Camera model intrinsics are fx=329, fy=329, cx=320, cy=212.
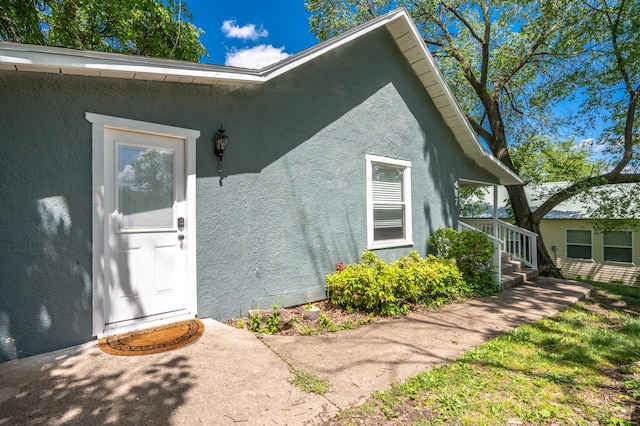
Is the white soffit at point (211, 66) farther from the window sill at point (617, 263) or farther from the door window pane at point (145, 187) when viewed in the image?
the window sill at point (617, 263)

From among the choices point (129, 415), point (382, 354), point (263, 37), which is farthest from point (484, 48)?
point (129, 415)

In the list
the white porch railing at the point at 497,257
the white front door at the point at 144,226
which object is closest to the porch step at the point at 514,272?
the white porch railing at the point at 497,257

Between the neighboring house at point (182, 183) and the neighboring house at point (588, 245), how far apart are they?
1086 cm

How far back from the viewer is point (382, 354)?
3.60 meters

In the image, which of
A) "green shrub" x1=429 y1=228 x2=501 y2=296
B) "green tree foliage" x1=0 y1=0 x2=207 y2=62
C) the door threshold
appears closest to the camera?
the door threshold

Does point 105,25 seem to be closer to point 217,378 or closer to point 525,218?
point 217,378

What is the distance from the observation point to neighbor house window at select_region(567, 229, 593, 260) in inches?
599

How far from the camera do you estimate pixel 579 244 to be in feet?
50.5

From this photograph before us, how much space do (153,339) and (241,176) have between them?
2.19m

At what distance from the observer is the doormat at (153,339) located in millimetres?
3137

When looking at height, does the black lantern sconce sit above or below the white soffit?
below

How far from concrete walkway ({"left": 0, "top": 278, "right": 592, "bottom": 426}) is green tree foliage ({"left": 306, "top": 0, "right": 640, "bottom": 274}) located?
988cm

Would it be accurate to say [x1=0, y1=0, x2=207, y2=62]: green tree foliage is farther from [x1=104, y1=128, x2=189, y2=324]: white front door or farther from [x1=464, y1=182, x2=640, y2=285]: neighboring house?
[x1=464, y1=182, x2=640, y2=285]: neighboring house

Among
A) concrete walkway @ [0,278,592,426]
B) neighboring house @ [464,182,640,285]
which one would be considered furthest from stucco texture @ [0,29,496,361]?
neighboring house @ [464,182,640,285]
